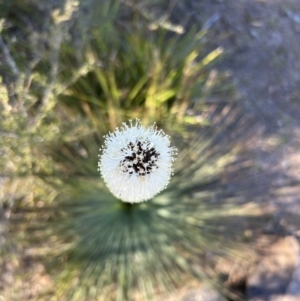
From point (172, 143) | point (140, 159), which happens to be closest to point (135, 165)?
point (140, 159)

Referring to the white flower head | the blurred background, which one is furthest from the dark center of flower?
the blurred background

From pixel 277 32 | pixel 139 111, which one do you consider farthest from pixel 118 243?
pixel 277 32

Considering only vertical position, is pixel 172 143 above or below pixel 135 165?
above

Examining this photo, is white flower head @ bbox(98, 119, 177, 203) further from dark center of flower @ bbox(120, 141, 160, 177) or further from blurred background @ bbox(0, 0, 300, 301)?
blurred background @ bbox(0, 0, 300, 301)

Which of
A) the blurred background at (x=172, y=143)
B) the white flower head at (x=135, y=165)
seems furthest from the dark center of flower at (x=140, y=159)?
the blurred background at (x=172, y=143)

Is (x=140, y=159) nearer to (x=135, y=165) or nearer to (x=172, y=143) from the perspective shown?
(x=135, y=165)

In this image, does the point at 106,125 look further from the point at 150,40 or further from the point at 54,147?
the point at 150,40
